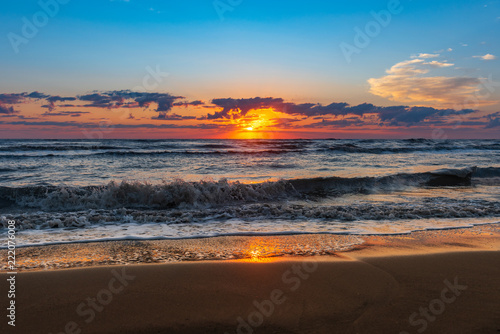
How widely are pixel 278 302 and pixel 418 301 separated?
4.65 feet

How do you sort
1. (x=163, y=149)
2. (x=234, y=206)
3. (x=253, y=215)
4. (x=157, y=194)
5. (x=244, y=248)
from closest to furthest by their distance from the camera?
(x=244, y=248) → (x=253, y=215) → (x=234, y=206) → (x=157, y=194) → (x=163, y=149)

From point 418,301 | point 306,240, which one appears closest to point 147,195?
point 306,240

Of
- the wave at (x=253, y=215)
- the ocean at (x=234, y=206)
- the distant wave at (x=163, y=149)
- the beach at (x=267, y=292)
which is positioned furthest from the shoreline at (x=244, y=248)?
the distant wave at (x=163, y=149)

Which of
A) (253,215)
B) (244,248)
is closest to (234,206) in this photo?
(253,215)

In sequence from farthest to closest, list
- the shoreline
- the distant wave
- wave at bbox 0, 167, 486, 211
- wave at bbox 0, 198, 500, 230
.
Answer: the distant wave
wave at bbox 0, 167, 486, 211
wave at bbox 0, 198, 500, 230
the shoreline

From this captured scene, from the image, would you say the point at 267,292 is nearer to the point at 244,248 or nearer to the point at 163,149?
the point at 244,248

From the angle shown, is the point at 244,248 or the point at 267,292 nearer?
the point at 267,292

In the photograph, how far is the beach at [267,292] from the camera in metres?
2.81

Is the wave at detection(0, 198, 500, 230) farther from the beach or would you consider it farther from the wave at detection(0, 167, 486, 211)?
the beach

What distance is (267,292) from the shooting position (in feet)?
11.3

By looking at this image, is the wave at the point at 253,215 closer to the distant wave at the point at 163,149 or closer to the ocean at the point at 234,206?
Result: the ocean at the point at 234,206

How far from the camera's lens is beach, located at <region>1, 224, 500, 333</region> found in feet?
9.21

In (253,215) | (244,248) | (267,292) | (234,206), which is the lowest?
(234,206)

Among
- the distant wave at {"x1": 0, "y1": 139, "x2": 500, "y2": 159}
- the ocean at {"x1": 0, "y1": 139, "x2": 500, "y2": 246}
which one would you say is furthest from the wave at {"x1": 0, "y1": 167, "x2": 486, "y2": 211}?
the distant wave at {"x1": 0, "y1": 139, "x2": 500, "y2": 159}
